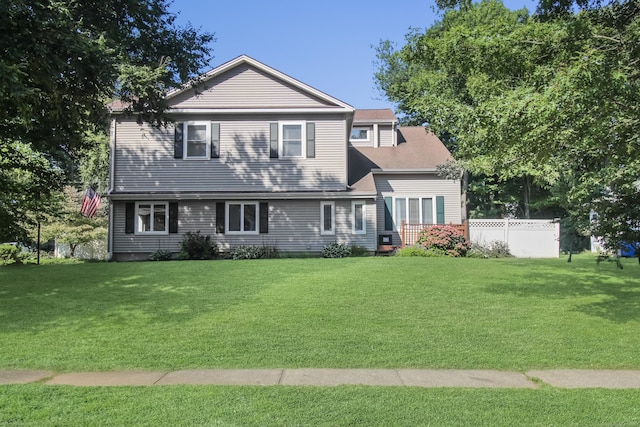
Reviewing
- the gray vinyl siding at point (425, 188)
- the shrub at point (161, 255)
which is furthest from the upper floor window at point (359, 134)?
the shrub at point (161, 255)

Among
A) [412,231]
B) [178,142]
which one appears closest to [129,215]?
[178,142]

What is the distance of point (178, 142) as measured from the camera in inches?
778

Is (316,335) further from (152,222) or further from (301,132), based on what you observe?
(152,222)

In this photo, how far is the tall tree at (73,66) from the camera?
9258 millimetres

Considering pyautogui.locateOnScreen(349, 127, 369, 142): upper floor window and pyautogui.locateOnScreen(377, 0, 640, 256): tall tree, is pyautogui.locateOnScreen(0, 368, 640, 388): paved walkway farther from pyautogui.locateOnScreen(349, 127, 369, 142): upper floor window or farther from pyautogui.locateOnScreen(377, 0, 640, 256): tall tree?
pyautogui.locateOnScreen(349, 127, 369, 142): upper floor window

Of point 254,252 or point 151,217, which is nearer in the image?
point 254,252

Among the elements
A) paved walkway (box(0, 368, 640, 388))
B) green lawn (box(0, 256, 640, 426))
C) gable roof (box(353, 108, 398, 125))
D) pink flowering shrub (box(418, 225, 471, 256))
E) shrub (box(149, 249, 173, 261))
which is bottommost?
paved walkway (box(0, 368, 640, 388))

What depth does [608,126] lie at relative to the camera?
7.31 m

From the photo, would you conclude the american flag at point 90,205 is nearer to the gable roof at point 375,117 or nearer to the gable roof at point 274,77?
the gable roof at point 274,77

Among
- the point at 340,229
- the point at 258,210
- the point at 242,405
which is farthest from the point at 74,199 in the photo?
the point at 242,405

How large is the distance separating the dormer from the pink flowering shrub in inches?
311

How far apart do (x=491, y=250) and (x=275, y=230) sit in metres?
9.23

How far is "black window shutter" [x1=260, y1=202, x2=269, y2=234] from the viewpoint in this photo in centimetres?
1980

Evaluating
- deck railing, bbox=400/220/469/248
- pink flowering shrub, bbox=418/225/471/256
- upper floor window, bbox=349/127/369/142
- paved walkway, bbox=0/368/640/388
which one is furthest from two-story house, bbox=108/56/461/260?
paved walkway, bbox=0/368/640/388
